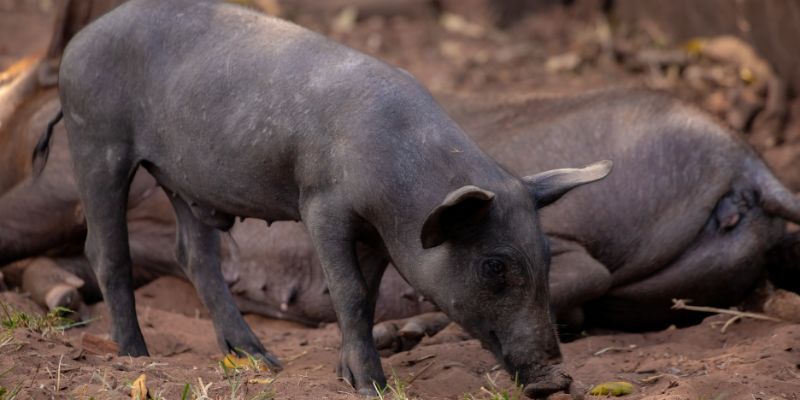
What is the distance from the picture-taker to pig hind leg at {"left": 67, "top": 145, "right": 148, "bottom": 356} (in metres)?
4.71

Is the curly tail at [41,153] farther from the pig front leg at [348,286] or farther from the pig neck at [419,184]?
the pig neck at [419,184]

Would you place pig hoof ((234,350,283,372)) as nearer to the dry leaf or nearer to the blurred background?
the dry leaf

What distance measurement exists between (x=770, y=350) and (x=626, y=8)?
6.21m

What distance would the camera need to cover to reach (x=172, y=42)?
4.68 m

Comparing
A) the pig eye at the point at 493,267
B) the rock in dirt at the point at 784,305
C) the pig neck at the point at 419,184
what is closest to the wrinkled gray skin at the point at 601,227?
the rock in dirt at the point at 784,305

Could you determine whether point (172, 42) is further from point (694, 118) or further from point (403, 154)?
point (694, 118)

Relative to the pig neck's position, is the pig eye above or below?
below

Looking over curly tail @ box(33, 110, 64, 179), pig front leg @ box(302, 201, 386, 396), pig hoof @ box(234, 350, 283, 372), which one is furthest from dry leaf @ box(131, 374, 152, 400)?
curly tail @ box(33, 110, 64, 179)

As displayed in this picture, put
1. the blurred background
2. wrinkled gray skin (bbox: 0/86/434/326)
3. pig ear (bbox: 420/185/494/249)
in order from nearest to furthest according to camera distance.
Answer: pig ear (bbox: 420/185/494/249) → wrinkled gray skin (bbox: 0/86/434/326) → the blurred background

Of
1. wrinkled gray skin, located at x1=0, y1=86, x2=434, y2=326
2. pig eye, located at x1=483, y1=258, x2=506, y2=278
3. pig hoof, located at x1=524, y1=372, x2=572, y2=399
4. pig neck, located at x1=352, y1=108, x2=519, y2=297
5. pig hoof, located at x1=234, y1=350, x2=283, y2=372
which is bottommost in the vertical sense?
wrinkled gray skin, located at x1=0, y1=86, x2=434, y2=326

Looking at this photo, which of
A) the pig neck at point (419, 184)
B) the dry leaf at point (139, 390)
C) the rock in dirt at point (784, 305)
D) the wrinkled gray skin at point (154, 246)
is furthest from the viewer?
the wrinkled gray skin at point (154, 246)

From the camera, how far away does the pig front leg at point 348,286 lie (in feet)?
13.3

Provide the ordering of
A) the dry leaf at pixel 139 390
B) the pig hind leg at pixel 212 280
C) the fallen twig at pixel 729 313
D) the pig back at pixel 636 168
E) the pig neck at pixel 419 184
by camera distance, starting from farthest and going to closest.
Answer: the pig back at pixel 636 168, the fallen twig at pixel 729 313, the pig hind leg at pixel 212 280, the pig neck at pixel 419 184, the dry leaf at pixel 139 390

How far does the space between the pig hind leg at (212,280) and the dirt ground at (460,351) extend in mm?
154
